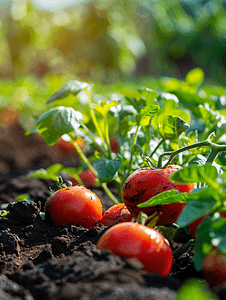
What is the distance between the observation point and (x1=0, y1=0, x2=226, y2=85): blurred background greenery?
652 centimetres

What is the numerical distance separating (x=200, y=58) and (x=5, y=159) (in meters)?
12.5

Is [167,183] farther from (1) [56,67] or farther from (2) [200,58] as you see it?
(2) [200,58]

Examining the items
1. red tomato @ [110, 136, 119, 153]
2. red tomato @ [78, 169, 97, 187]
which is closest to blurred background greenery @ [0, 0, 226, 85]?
red tomato @ [110, 136, 119, 153]

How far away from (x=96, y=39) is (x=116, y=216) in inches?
309

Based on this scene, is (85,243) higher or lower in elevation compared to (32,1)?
lower

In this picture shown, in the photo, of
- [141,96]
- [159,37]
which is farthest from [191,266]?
[159,37]

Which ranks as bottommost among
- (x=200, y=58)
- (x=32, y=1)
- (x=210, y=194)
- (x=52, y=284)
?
(x=200, y=58)

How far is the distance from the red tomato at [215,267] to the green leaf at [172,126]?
47 cm

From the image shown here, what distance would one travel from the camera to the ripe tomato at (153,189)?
3.34 ft

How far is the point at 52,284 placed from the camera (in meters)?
0.72

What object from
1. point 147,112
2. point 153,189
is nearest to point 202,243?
point 153,189

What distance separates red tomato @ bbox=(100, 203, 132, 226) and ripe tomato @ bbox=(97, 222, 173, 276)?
0.30m

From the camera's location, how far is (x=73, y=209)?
1168mm

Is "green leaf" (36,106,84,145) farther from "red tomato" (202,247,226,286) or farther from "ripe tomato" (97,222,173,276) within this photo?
"red tomato" (202,247,226,286)
